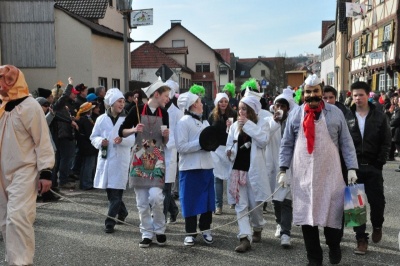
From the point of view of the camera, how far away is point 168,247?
6.34 metres

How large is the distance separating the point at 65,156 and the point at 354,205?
682 cm

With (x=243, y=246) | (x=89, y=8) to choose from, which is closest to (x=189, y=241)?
(x=243, y=246)

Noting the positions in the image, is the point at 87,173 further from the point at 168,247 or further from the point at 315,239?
the point at 315,239

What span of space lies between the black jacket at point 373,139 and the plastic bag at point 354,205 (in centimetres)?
114

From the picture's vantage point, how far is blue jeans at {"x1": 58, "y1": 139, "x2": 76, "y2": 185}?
10.3 m

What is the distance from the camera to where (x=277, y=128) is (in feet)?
21.9

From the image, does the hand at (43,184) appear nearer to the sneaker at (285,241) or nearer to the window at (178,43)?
the sneaker at (285,241)

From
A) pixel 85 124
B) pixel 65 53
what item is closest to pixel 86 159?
pixel 85 124

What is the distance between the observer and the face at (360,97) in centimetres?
604

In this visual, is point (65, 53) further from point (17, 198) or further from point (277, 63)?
point (277, 63)

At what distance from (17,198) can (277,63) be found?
82.5m

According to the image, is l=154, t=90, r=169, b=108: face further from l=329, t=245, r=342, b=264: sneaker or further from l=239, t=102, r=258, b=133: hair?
l=329, t=245, r=342, b=264: sneaker

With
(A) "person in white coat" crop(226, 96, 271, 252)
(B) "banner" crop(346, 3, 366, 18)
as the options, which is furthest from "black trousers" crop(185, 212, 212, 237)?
(B) "banner" crop(346, 3, 366, 18)

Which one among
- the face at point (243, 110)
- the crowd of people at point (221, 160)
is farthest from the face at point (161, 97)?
the face at point (243, 110)
